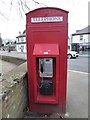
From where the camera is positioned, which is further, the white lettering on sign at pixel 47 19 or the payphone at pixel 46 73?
the payphone at pixel 46 73

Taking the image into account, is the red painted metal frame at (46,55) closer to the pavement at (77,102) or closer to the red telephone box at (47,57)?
the red telephone box at (47,57)

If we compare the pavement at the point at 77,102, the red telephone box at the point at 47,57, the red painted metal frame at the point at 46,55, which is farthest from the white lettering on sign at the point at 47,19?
the pavement at the point at 77,102

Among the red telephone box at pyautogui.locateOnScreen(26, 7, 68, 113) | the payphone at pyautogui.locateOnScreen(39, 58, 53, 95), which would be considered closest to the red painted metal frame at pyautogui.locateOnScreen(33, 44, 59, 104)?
the red telephone box at pyautogui.locateOnScreen(26, 7, 68, 113)

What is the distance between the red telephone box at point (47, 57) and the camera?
4.70 meters

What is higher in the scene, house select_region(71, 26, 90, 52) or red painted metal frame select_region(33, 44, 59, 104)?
house select_region(71, 26, 90, 52)

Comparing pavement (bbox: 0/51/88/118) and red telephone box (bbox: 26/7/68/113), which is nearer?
red telephone box (bbox: 26/7/68/113)

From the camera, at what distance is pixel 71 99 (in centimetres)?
600

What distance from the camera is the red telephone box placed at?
4695 mm

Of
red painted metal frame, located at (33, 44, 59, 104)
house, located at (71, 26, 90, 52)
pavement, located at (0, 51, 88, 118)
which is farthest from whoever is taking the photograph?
house, located at (71, 26, 90, 52)

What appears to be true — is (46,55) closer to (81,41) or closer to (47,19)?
(47,19)

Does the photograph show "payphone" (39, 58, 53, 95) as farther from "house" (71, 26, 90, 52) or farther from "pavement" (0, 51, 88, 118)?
"house" (71, 26, 90, 52)

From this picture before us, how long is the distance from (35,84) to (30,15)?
5.47 ft

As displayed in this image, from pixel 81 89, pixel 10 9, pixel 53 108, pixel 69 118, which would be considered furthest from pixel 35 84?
pixel 81 89

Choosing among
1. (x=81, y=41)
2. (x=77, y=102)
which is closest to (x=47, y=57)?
(x=77, y=102)
